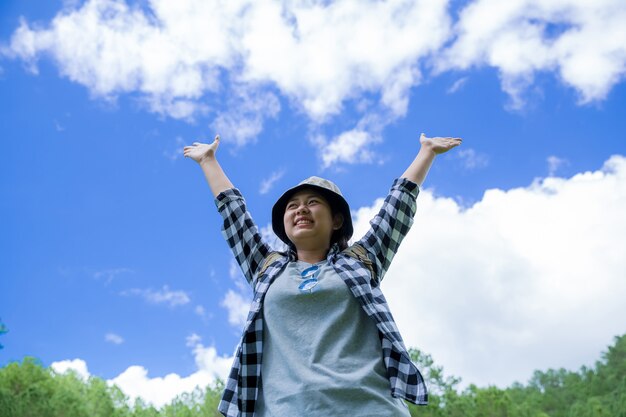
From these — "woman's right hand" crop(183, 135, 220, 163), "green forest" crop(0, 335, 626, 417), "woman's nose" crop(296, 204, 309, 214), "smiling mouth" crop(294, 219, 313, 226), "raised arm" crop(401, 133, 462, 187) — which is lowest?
"smiling mouth" crop(294, 219, 313, 226)

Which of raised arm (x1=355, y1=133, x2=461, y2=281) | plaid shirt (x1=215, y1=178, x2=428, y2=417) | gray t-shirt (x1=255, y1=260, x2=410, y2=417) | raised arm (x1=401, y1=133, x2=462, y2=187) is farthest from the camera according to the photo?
raised arm (x1=401, y1=133, x2=462, y2=187)

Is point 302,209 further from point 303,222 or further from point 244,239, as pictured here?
point 244,239

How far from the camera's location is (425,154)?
246 cm

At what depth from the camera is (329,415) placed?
170 centimetres

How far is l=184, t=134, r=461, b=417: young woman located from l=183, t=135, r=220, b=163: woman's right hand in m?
0.09

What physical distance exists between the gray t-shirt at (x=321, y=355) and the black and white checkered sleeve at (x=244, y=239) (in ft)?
0.69

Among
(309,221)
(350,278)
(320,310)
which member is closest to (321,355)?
(320,310)

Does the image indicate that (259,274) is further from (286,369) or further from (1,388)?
(1,388)

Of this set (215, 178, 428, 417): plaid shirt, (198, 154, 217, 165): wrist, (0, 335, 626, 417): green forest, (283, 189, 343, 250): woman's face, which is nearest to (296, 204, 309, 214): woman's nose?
(283, 189, 343, 250): woman's face

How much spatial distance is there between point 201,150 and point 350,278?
94 centimetres

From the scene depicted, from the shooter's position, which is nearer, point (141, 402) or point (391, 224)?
point (391, 224)

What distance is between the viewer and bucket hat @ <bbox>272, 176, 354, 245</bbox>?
228 cm

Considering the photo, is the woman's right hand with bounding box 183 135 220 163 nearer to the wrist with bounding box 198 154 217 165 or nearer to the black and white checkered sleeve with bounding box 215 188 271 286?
the wrist with bounding box 198 154 217 165

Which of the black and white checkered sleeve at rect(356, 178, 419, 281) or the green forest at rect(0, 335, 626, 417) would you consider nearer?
the black and white checkered sleeve at rect(356, 178, 419, 281)
